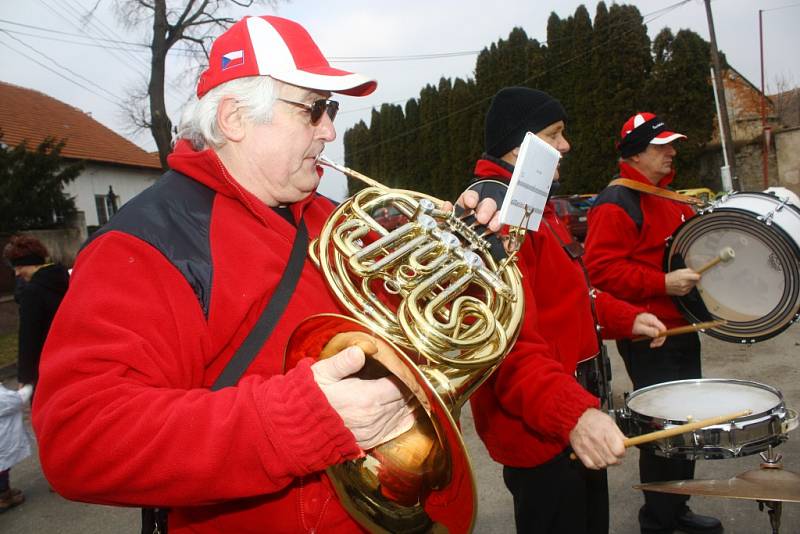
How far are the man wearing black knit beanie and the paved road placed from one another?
0.79 metres

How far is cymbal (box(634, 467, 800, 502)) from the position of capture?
1714 millimetres

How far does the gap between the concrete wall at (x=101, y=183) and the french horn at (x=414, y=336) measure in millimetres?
24745

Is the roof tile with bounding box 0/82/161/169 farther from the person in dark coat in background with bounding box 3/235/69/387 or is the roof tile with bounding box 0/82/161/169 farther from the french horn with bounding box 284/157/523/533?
the french horn with bounding box 284/157/523/533

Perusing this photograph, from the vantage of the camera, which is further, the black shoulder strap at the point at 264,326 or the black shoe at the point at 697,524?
the black shoe at the point at 697,524

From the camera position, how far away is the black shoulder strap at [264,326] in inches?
54.6

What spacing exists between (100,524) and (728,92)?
28146mm

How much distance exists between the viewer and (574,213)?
18094 millimetres

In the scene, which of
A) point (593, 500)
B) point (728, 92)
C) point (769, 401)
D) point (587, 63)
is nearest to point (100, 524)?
point (593, 500)

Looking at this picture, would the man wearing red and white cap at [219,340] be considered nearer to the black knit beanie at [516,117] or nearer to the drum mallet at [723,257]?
the black knit beanie at [516,117]

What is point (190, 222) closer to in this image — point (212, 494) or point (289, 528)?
point (212, 494)

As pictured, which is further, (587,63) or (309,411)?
(587,63)

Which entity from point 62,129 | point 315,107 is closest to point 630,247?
point 315,107

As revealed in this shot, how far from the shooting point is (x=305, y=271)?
1.56 meters

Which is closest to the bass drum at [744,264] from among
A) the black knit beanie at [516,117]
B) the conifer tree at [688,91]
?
the black knit beanie at [516,117]
